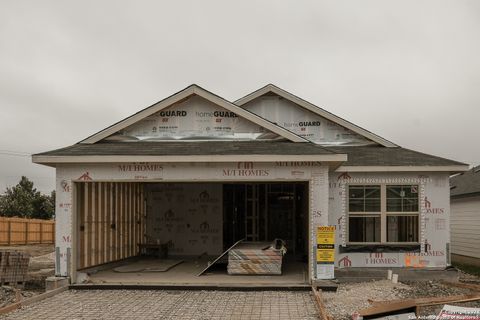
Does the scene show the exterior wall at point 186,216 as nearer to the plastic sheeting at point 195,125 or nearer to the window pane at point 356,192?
the plastic sheeting at point 195,125

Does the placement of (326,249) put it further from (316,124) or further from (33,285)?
(33,285)

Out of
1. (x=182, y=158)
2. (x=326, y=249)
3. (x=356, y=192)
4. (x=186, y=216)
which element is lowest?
(x=326, y=249)

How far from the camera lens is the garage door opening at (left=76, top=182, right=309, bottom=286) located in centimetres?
1565

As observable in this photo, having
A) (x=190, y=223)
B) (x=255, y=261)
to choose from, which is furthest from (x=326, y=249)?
(x=190, y=223)

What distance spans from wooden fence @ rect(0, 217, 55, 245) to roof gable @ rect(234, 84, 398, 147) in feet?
67.2

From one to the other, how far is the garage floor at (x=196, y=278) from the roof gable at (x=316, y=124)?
14.7 feet

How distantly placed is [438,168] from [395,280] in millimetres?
3235

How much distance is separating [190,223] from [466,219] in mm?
11270

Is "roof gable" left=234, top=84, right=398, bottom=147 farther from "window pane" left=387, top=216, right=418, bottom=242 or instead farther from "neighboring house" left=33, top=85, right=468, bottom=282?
"window pane" left=387, top=216, right=418, bottom=242

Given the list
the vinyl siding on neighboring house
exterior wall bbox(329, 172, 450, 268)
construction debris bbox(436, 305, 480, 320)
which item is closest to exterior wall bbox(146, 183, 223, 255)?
exterior wall bbox(329, 172, 450, 268)

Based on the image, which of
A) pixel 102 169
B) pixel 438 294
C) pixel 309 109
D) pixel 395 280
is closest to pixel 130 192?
pixel 102 169

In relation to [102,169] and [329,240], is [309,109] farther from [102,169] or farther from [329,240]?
[102,169]

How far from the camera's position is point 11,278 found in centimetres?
1366

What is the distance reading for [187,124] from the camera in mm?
14508
